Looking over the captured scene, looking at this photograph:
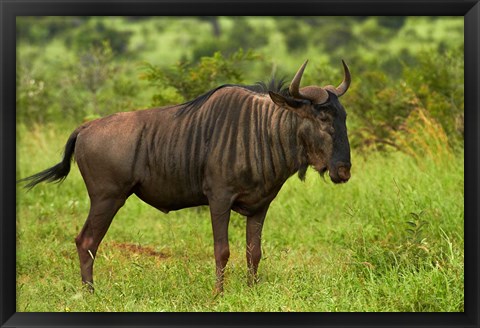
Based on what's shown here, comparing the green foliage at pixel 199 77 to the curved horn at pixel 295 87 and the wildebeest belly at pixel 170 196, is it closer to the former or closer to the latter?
the wildebeest belly at pixel 170 196

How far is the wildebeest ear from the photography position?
598 centimetres

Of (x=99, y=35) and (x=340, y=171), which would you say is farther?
(x=99, y=35)

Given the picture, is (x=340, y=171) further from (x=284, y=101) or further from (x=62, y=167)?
(x=62, y=167)

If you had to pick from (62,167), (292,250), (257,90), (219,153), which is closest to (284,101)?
(257,90)

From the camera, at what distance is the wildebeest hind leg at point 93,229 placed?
257 inches

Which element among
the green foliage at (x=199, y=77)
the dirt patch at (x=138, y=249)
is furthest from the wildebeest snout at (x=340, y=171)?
the green foliage at (x=199, y=77)

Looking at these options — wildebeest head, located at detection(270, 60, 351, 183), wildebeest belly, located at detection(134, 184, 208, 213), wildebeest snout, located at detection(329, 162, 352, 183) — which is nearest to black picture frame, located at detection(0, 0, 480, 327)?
wildebeest head, located at detection(270, 60, 351, 183)

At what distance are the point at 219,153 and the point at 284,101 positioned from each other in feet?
2.05

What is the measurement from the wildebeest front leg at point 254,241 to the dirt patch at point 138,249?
→ 143 cm

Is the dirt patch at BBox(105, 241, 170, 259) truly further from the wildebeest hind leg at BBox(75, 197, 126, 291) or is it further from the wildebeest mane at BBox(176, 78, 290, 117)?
the wildebeest mane at BBox(176, 78, 290, 117)

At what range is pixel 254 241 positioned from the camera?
6469 millimetres

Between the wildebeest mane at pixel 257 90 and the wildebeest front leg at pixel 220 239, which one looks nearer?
the wildebeest front leg at pixel 220 239

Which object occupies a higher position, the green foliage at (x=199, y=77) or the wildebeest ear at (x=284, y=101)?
the green foliage at (x=199, y=77)

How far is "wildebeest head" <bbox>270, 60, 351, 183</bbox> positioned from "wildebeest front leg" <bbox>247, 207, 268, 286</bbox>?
719 millimetres
